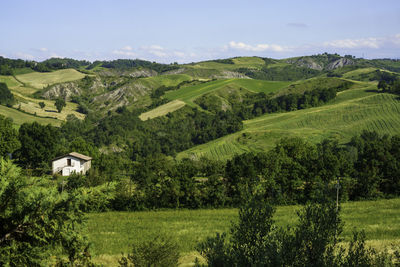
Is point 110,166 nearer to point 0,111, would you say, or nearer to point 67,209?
point 67,209

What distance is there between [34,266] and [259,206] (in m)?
9.79

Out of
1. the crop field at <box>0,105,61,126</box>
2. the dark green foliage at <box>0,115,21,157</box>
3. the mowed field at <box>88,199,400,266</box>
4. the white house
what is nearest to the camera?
the mowed field at <box>88,199,400,266</box>

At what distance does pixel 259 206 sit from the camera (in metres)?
16.6

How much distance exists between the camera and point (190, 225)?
44031 millimetres

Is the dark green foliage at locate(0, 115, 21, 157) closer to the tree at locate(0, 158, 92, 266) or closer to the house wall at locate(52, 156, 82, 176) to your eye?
the house wall at locate(52, 156, 82, 176)

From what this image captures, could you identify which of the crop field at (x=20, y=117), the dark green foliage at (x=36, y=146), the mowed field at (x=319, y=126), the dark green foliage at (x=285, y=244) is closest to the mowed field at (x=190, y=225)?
the dark green foliage at (x=285, y=244)

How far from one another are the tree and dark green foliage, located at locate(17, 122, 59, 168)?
84088mm

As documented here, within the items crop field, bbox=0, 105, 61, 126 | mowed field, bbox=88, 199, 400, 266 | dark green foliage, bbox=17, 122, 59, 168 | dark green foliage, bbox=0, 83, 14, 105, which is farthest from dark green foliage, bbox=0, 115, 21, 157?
dark green foliage, bbox=0, 83, 14, 105

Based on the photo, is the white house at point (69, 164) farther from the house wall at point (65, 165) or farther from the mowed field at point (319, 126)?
the mowed field at point (319, 126)

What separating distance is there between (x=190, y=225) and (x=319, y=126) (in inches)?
4355

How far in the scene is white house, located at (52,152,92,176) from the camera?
90.1 meters

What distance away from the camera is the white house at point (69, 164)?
90.1 m

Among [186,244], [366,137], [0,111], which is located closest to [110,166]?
[186,244]

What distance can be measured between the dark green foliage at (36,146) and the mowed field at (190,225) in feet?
151
